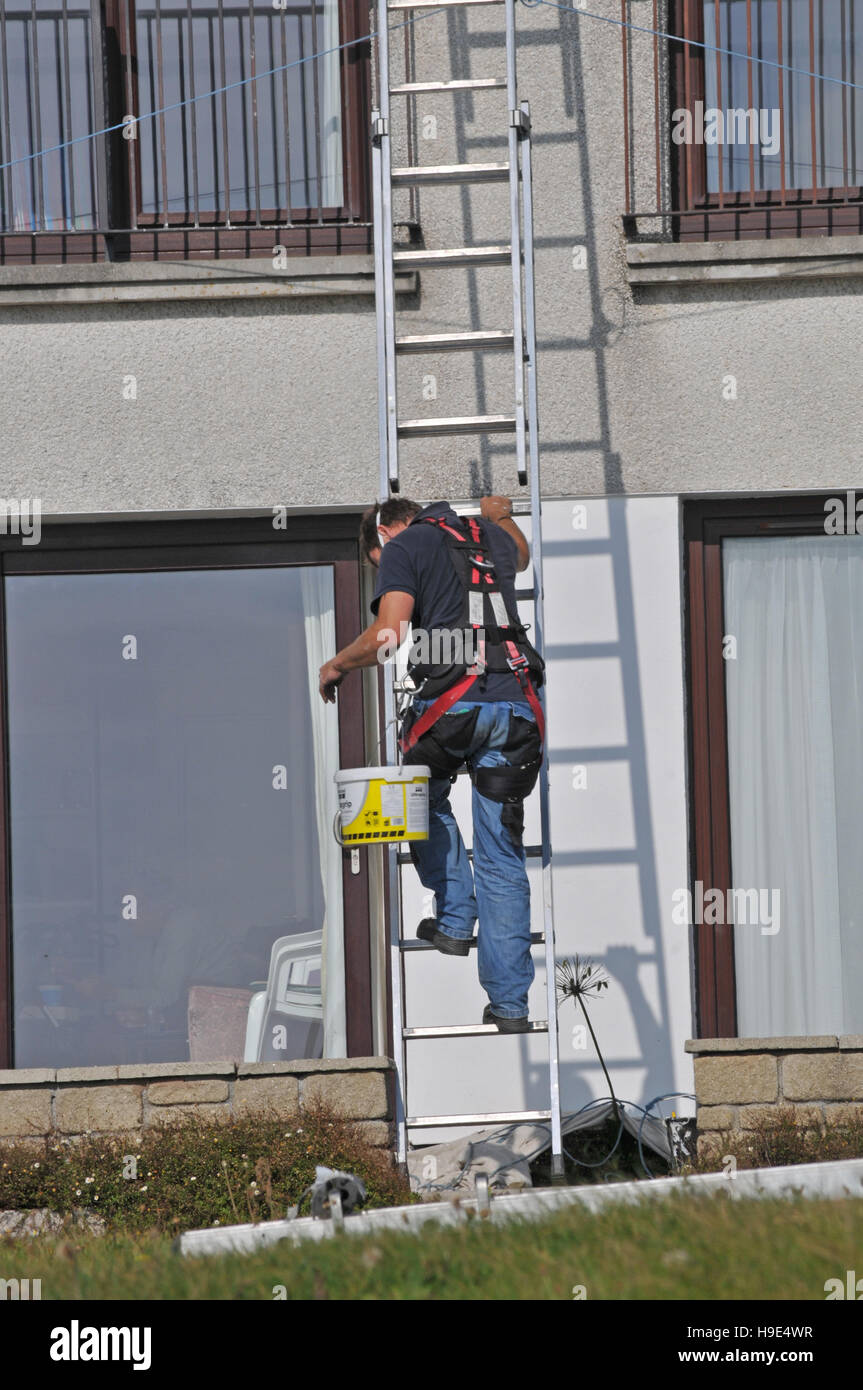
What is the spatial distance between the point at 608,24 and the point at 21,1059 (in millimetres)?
4985

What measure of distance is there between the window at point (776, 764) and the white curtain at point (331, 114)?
2075 mm

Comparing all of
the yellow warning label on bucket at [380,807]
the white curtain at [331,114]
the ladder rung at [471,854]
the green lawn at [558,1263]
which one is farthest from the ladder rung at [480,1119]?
the white curtain at [331,114]

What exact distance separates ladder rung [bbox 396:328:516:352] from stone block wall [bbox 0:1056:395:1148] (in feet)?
8.49

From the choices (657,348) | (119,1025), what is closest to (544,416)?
(657,348)

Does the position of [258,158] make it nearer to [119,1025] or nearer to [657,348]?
[657,348]

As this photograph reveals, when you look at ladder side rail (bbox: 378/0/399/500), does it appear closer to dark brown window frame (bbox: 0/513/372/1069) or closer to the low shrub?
dark brown window frame (bbox: 0/513/372/1069)

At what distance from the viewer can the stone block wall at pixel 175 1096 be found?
5.49 m

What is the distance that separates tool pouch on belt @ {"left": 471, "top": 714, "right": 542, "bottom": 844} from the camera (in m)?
5.13

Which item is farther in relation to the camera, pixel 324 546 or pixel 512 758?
pixel 324 546

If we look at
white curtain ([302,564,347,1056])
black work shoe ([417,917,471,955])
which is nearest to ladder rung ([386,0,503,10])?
white curtain ([302,564,347,1056])

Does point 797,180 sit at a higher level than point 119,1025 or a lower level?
higher

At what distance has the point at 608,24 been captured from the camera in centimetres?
659

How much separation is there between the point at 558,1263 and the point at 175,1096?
8.26 ft

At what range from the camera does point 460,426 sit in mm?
5781
